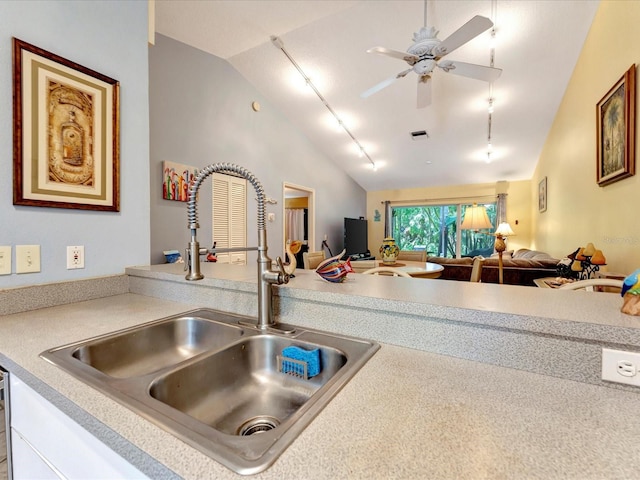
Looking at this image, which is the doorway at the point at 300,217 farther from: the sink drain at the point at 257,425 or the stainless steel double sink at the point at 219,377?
the sink drain at the point at 257,425

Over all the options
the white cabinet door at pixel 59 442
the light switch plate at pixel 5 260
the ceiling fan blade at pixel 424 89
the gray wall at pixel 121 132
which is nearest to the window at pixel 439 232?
the ceiling fan blade at pixel 424 89

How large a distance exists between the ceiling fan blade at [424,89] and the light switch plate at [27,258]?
2965 millimetres

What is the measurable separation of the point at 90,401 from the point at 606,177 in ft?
11.7

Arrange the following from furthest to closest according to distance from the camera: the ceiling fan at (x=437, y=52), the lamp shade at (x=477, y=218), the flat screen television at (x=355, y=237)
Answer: the flat screen television at (x=355, y=237)
the lamp shade at (x=477, y=218)
the ceiling fan at (x=437, y=52)

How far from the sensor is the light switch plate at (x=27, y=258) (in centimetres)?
121

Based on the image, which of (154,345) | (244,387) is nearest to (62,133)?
(154,345)

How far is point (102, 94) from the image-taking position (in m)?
1.45

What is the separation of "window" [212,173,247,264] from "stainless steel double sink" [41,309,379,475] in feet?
8.30

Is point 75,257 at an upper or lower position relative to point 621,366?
upper

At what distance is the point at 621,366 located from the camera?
61cm

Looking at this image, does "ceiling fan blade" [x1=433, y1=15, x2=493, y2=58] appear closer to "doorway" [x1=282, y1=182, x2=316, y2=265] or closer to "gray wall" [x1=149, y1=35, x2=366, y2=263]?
"gray wall" [x1=149, y1=35, x2=366, y2=263]

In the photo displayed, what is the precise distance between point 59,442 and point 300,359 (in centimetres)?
57

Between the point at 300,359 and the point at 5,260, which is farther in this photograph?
the point at 5,260

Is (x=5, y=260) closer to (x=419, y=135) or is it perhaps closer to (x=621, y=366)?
(x=621, y=366)
